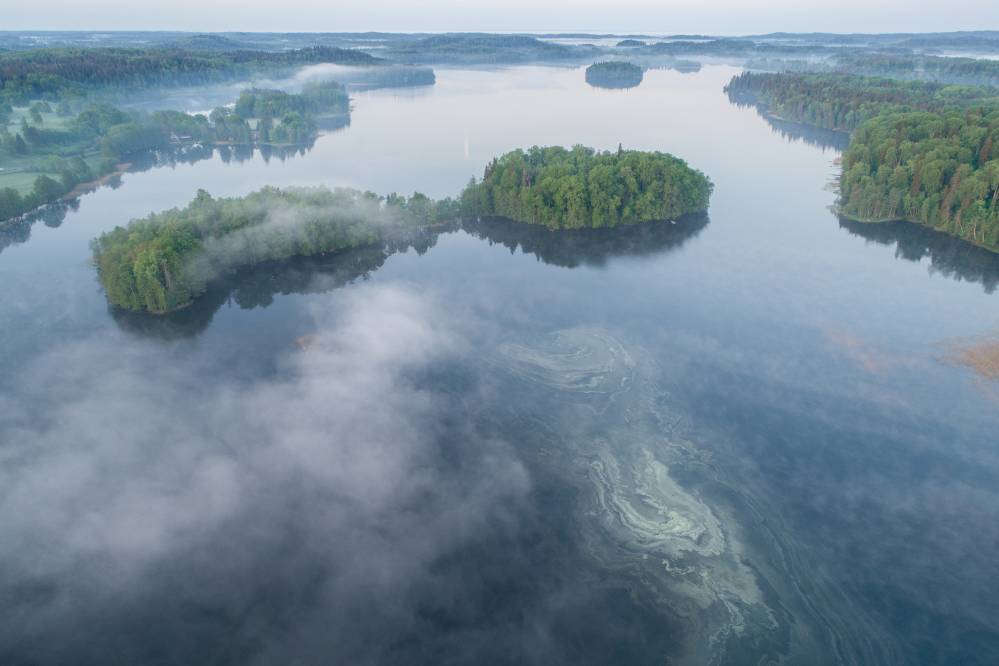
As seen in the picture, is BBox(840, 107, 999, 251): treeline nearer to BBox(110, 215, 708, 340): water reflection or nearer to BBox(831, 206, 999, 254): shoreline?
BBox(831, 206, 999, 254): shoreline

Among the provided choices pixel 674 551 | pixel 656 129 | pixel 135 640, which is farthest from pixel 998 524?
pixel 656 129

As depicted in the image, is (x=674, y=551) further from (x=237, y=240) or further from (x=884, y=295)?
(x=237, y=240)

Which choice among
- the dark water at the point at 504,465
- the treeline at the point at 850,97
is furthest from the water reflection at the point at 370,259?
the treeline at the point at 850,97

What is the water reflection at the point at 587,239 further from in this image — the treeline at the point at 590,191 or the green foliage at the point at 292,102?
the green foliage at the point at 292,102

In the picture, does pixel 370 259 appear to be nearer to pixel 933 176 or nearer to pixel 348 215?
pixel 348 215

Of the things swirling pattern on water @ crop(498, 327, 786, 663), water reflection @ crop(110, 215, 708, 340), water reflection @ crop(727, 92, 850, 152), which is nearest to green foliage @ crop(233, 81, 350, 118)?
water reflection @ crop(110, 215, 708, 340)
